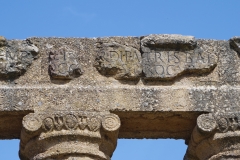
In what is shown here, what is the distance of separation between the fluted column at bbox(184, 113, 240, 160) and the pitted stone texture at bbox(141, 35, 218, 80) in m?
0.87

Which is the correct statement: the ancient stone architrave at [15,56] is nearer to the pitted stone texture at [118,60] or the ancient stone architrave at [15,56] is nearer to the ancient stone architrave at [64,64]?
the ancient stone architrave at [64,64]

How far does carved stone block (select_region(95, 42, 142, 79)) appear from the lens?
14.9m

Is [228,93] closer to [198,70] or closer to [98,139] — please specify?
[198,70]

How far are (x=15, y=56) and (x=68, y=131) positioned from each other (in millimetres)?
1590

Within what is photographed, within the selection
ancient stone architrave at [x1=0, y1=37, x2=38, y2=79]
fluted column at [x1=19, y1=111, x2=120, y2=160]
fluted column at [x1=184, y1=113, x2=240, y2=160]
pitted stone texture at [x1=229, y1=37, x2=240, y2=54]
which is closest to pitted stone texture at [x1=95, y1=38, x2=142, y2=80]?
fluted column at [x1=19, y1=111, x2=120, y2=160]

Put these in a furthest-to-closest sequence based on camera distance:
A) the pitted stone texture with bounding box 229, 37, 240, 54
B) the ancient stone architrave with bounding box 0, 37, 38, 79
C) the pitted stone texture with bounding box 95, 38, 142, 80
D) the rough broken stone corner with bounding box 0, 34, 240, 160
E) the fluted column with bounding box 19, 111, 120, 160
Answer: the pitted stone texture with bounding box 229, 37, 240, 54, the pitted stone texture with bounding box 95, 38, 142, 80, the ancient stone architrave with bounding box 0, 37, 38, 79, the rough broken stone corner with bounding box 0, 34, 240, 160, the fluted column with bounding box 19, 111, 120, 160

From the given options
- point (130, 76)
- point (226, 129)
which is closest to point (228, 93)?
point (226, 129)

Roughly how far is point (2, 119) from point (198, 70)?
10.6 ft

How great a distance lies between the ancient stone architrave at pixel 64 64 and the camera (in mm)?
14797

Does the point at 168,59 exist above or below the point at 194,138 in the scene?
above

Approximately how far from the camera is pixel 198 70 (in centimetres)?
1501

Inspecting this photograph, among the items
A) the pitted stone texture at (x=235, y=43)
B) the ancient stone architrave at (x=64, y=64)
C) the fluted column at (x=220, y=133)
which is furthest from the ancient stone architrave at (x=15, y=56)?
the pitted stone texture at (x=235, y=43)

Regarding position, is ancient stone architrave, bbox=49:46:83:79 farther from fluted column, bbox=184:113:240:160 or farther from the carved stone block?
fluted column, bbox=184:113:240:160

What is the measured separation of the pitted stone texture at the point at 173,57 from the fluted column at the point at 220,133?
2.87 ft
